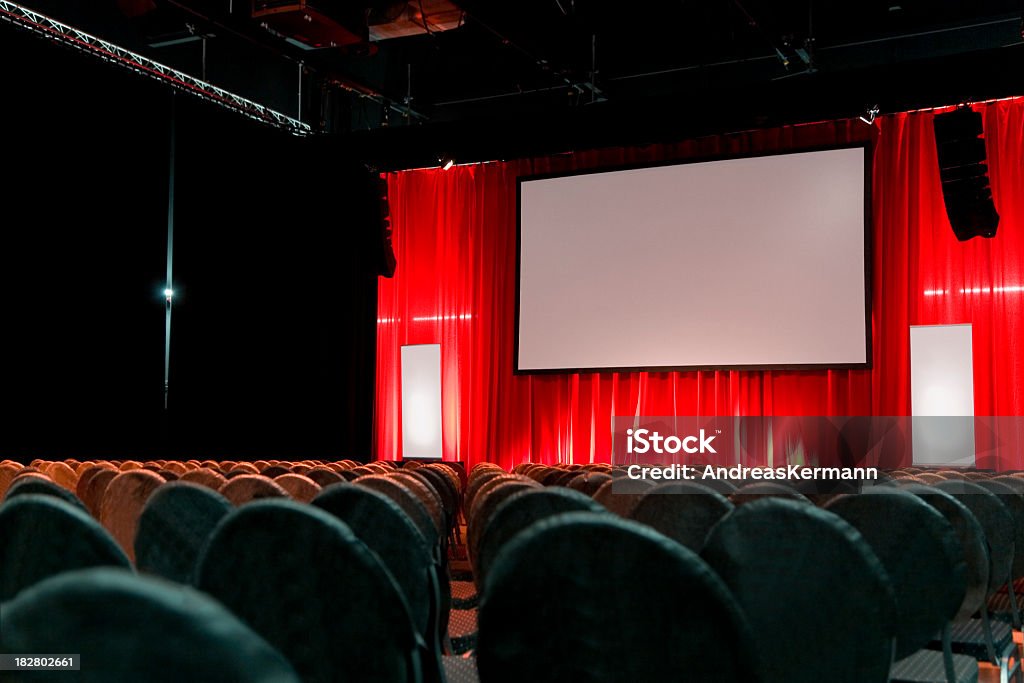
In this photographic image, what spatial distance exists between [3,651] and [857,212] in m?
11.0

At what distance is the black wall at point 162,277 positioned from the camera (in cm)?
909

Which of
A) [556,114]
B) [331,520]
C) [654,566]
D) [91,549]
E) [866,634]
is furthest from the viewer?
[556,114]

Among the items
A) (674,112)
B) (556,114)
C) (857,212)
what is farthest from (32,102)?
(857,212)

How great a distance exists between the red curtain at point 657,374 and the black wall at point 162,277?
3.02ft

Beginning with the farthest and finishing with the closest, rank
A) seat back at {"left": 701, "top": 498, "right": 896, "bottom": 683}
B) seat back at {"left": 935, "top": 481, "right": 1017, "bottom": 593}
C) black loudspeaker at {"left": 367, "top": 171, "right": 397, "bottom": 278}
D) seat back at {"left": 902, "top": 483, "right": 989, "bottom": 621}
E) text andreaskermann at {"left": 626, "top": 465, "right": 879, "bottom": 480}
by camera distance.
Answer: black loudspeaker at {"left": 367, "top": 171, "right": 397, "bottom": 278} → text andreaskermann at {"left": 626, "top": 465, "right": 879, "bottom": 480} → seat back at {"left": 935, "top": 481, "right": 1017, "bottom": 593} → seat back at {"left": 902, "top": 483, "right": 989, "bottom": 621} → seat back at {"left": 701, "top": 498, "right": 896, "bottom": 683}

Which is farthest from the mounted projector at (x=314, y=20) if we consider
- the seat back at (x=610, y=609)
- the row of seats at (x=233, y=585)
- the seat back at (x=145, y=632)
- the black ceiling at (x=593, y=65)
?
the seat back at (x=145, y=632)

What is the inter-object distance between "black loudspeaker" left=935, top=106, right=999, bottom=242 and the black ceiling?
0.39 m

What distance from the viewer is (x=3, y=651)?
0.75m

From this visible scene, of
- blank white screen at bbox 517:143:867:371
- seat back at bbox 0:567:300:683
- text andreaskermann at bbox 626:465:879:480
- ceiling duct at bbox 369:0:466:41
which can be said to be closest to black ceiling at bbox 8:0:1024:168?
ceiling duct at bbox 369:0:466:41

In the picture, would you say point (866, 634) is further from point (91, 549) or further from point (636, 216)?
point (636, 216)

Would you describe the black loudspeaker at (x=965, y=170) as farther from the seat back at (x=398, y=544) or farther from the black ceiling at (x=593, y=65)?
the seat back at (x=398, y=544)

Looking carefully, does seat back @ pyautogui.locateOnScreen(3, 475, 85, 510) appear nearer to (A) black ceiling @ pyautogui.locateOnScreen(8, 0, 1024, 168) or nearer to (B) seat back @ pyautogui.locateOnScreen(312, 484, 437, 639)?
(B) seat back @ pyautogui.locateOnScreen(312, 484, 437, 639)

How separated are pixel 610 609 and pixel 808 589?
1.85 feet

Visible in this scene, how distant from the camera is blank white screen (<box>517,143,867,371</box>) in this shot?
10875mm
